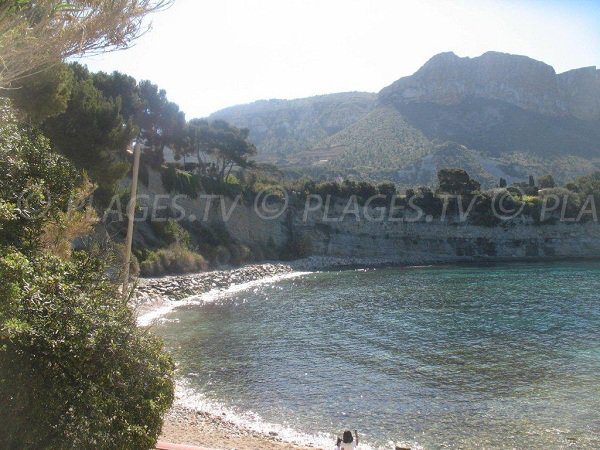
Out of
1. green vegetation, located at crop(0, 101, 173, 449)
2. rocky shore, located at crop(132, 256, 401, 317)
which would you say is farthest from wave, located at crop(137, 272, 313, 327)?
green vegetation, located at crop(0, 101, 173, 449)

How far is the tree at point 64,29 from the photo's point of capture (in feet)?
21.2

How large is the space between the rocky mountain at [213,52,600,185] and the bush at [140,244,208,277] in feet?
154

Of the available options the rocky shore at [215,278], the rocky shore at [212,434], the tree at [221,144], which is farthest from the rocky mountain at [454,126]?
the rocky shore at [212,434]

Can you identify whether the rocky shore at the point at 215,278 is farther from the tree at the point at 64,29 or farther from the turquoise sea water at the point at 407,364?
the tree at the point at 64,29

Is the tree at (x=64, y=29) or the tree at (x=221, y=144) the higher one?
the tree at (x=221, y=144)

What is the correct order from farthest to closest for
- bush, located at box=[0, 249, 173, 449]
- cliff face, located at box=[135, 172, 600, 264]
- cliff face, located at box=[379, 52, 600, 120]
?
1. cliff face, located at box=[379, 52, 600, 120]
2. cliff face, located at box=[135, 172, 600, 264]
3. bush, located at box=[0, 249, 173, 449]

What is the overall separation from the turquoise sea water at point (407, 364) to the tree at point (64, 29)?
6.98 m

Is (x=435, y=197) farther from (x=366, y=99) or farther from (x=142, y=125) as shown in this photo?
(x=366, y=99)

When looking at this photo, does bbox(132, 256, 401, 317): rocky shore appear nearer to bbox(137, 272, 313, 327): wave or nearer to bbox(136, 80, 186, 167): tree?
bbox(137, 272, 313, 327): wave

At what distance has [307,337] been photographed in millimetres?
15633

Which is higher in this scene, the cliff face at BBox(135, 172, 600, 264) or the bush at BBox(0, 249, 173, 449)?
the bush at BBox(0, 249, 173, 449)

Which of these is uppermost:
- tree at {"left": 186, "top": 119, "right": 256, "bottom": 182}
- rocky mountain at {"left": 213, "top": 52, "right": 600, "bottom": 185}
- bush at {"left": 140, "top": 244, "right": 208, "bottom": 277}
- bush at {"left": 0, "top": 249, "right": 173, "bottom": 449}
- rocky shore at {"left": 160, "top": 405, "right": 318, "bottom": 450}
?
rocky mountain at {"left": 213, "top": 52, "right": 600, "bottom": 185}

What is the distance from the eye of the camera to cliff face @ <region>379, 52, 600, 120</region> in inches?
4456

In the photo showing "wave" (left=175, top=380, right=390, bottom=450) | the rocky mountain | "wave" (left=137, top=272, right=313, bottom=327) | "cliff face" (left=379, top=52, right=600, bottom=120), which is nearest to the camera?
"wave" (left=175, top=380, right=390, bottom=450)
